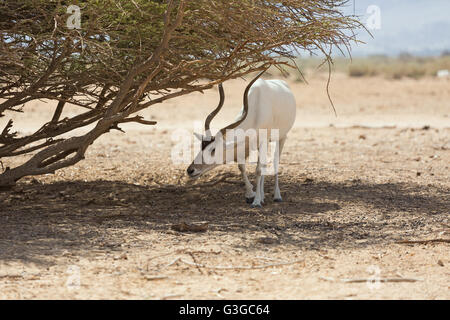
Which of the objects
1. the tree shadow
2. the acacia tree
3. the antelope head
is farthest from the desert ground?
the acacia tree

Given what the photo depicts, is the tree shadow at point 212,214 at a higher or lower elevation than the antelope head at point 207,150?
lower

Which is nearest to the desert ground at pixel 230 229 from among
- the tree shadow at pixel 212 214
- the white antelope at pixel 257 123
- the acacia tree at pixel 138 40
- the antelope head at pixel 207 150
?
the tree shadow at pixel 212 214

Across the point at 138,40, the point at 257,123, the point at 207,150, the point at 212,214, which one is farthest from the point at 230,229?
the point at 138,40

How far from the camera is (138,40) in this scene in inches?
276

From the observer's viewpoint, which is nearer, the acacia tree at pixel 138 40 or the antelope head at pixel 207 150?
the acacia tree at pixel 138 40

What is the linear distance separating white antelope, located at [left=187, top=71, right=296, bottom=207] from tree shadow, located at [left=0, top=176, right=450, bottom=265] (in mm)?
320

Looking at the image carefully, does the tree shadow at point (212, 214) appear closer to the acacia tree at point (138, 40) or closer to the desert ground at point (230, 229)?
the desert ground at point (230, 229)

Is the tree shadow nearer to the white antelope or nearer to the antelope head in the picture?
the white antelope

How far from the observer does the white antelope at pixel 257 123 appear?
736cm

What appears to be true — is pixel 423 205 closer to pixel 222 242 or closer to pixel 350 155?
pixel 222 242

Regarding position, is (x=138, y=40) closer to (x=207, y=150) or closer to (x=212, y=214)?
(x=207, y=150)

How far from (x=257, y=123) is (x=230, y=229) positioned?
61.3 inches

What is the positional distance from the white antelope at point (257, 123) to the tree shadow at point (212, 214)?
32 centimetres
